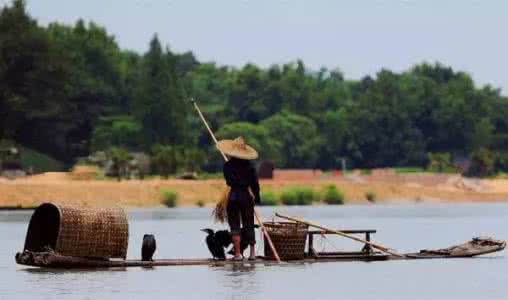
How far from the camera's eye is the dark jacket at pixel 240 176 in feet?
90.4

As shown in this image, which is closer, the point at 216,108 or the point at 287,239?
the point at 287,239

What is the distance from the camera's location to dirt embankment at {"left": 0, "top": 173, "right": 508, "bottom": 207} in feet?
242

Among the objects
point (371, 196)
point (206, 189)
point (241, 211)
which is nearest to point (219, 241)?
point (241, 211)

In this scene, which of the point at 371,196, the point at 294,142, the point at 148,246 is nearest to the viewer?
the point at 148,246

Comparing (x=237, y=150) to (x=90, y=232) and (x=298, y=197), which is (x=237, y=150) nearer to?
(x=90, y=232)

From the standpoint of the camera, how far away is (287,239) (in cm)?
2808

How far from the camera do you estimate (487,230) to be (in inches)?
1836

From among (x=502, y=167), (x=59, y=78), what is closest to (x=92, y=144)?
(x=59, y=78)

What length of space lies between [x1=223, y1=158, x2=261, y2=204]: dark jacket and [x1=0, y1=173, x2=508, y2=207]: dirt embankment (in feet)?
141

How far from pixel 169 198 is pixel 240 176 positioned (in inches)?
1957

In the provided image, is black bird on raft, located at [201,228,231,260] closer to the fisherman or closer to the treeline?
the fisherman

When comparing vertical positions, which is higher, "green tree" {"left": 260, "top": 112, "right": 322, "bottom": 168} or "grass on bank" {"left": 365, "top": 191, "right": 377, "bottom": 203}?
"green tree" {"left": 260, "top": 112, "right": 322, "bottom": 168}

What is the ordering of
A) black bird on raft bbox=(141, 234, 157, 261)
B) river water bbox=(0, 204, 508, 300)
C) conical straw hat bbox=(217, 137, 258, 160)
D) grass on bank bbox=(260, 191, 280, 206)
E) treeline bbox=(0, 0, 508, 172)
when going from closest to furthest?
1. river water bbox=(0, 204, 508, 300)
2. black bird on raft bbox=(141, 234, 157, 261)
3. conical straw hat bbox=(217, 137, 258, 160)
4. grass on bank bbox=(260, 191, 280, 206)
5. treeline bbox=(0, 0, 508, 172)

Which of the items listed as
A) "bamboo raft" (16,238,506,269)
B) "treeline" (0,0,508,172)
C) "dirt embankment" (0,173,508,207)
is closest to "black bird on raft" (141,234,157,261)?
"bamboo raft" (16,238,506,269)
